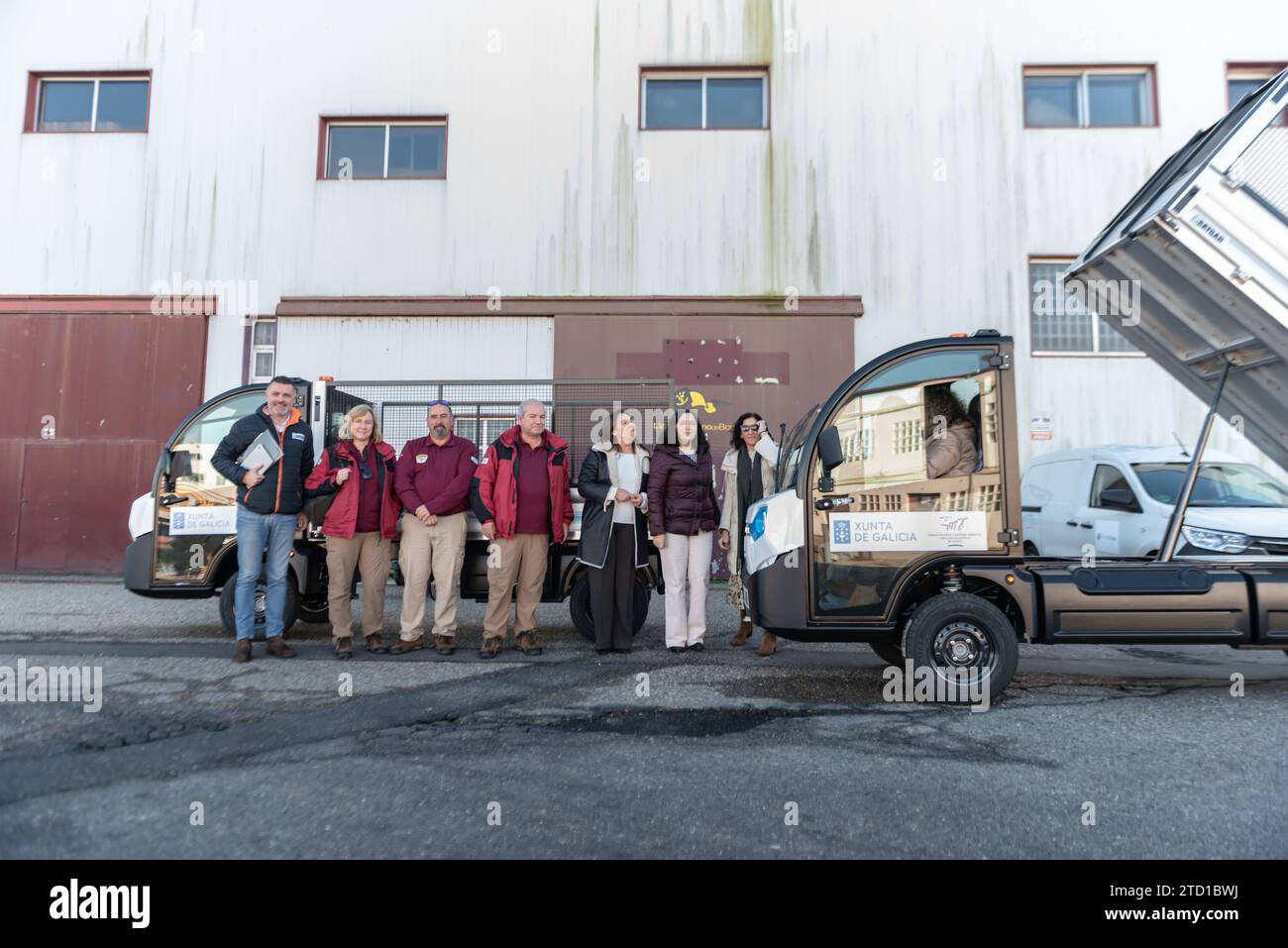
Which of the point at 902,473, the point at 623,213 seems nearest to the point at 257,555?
the point at 902,473

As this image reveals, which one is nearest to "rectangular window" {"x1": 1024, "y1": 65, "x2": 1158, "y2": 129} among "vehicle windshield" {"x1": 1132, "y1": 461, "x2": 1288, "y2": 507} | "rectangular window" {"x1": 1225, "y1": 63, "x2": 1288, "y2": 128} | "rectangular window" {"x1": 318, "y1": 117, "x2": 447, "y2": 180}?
"rectangular window" {"x1": 1225, "y1": 63, "x2": 1288, "y2": 128}

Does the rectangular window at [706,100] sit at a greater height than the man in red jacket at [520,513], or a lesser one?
greater

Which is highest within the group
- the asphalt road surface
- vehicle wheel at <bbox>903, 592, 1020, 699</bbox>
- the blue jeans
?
the blue jeans

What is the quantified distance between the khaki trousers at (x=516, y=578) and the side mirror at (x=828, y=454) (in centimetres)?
246

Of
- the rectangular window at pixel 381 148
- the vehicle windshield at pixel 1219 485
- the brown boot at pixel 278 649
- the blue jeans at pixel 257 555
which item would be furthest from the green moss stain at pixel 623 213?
the brown boot at pixel 278 649

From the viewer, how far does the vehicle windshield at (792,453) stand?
202 inches

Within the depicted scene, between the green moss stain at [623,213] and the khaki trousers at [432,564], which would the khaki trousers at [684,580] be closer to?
the khaki trousers at [432,564]

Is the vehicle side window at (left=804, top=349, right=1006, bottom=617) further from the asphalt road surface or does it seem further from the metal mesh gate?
the metal mesh gate

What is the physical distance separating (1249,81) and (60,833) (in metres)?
15.9

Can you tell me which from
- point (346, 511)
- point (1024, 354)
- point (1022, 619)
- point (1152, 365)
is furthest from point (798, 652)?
point (1152, 365)

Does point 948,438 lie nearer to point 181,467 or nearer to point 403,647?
point 403,647

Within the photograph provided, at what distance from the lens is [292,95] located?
12695 millimetres

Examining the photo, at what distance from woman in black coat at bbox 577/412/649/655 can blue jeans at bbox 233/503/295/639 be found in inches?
86.2

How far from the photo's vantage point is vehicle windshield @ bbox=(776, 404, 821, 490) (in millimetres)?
5133
